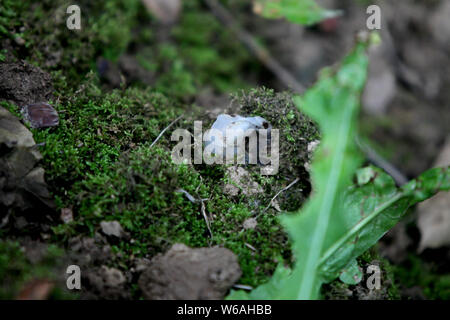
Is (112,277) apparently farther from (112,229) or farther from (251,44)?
(251,44)

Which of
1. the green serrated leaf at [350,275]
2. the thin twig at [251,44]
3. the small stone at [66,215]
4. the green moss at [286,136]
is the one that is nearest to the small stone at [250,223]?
the green moss at [286,136]

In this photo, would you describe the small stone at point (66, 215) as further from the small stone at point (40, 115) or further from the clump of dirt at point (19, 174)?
the small stone at point (40, 115)

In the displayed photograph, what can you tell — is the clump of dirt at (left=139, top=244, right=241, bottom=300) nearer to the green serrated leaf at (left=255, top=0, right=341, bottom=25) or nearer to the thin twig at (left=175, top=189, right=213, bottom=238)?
the thin twig at (left=175, top=189, right=213, bottom=238)

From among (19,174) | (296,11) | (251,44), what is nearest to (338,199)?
(19,174)

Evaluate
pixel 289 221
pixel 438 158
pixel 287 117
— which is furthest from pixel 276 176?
pixel 438 158

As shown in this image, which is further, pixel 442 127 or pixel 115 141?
pixel 442 127

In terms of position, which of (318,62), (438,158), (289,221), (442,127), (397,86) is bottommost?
(289,221)

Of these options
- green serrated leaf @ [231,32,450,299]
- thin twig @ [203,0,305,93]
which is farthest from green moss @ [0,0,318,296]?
thin twig @ [203,0,305,93]
